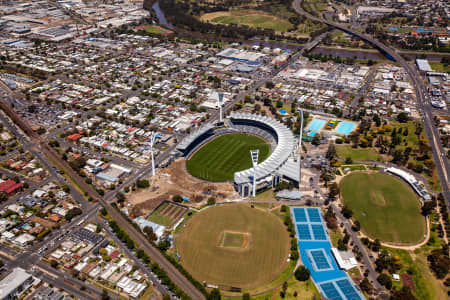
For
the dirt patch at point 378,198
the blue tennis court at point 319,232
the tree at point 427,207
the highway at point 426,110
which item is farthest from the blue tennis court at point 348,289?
the highway at point 426,110

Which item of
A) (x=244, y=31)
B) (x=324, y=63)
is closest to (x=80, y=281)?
(x=324, y=63)

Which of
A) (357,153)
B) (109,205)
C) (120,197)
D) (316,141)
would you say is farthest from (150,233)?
(357,153)

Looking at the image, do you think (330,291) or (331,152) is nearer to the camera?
(330,291)

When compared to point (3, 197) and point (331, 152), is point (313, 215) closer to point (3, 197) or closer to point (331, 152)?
point (331, 152)

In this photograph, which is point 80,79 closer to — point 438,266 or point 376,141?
point 376,141

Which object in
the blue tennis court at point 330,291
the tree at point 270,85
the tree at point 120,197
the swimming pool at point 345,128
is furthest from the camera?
the tree at point 270,85

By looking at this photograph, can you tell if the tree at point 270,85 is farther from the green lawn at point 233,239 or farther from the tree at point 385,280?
the tree at point 385,280

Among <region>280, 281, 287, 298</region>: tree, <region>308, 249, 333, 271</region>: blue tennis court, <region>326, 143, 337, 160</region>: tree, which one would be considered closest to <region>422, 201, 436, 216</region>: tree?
<region>326, 143, 337, 160</region>: tree
